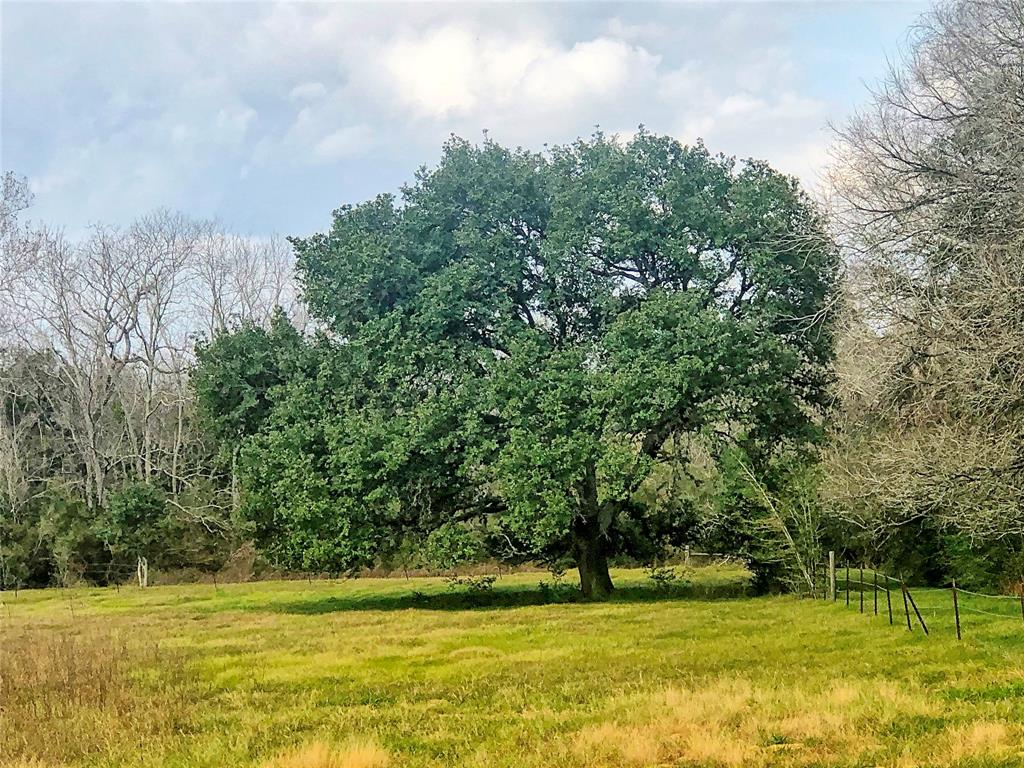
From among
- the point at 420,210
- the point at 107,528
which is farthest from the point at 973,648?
the point at 107,528

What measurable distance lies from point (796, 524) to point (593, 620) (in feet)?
23.4

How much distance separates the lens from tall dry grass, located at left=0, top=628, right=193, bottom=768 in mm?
9312

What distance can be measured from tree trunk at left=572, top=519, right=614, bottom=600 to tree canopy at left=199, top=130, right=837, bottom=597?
0.32m

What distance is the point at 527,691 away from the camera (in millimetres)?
11625

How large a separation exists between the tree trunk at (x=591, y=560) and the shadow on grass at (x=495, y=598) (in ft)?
1.17

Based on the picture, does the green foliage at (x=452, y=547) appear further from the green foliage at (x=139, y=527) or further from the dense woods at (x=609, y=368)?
the green foliage at (x=139, y=527)

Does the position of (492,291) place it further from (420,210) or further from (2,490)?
(2,490)

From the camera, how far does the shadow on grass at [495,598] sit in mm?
26156

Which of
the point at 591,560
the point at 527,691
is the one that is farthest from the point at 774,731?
the point at 591,560

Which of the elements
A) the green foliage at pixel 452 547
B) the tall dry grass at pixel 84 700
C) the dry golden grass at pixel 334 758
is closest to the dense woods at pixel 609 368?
the green foliage at pixel 452 547

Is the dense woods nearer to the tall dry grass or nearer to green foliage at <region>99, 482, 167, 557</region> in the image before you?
the tall dry grass

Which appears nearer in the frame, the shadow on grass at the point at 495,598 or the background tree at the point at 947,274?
the background tree at the point at 947,274

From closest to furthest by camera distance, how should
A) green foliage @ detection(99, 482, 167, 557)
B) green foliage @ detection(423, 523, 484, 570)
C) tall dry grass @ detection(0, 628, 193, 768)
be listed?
tall dry grass @ detection(0, 628, 193, 768) → green foliage @ detection(423, 523, 484, 570) → green foliage @ detection(99, 482, 167, 557)

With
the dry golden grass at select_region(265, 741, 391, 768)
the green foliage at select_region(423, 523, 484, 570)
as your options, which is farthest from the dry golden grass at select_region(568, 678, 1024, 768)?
the green foliage at select_region(423, 523, 484, 570)
